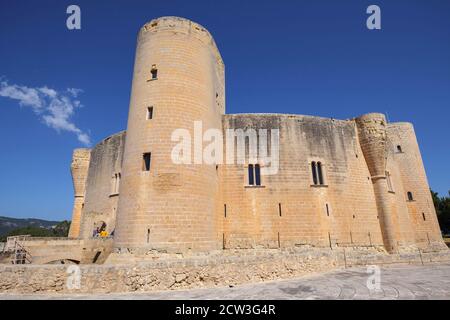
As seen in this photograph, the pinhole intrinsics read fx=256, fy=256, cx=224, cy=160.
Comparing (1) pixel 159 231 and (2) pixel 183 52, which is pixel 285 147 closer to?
(2) pixel 183 52

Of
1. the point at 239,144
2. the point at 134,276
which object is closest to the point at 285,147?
the point at 239,144

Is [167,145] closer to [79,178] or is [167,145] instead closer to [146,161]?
[146,161]

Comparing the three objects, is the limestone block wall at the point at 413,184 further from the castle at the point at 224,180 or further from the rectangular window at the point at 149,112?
the rectangular window at the point at 149,112

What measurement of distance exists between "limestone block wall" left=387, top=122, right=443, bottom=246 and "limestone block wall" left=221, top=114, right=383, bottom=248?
583 centimetres

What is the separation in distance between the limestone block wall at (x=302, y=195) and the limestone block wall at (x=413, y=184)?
19.1 feet

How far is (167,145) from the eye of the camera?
12852 mm

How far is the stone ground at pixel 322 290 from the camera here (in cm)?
720

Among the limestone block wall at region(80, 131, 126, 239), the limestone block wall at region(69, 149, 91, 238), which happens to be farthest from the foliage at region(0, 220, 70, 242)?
the limestone block wall at region(80, 131, 126, 239)

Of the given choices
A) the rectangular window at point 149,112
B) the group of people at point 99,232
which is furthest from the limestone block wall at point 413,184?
the group of people at point 99,232

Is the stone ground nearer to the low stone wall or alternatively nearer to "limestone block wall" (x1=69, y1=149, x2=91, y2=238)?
the low stone wall

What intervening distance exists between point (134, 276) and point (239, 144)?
1154 centimetres

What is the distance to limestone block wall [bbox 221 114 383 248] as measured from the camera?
1631cm

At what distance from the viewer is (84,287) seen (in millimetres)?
7688

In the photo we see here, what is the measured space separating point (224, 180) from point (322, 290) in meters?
10.1
